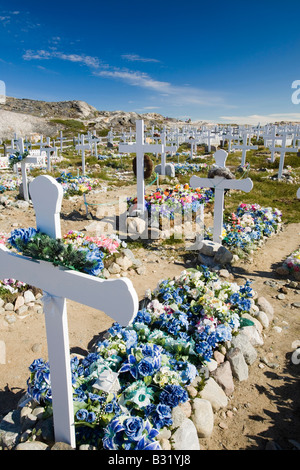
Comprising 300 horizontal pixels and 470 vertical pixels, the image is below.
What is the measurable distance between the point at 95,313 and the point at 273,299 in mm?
3243

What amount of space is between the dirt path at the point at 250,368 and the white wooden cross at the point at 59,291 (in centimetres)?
143

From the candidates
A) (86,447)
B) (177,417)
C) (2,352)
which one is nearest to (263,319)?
(177,417)

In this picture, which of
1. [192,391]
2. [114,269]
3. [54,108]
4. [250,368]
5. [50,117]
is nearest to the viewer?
[192,391]

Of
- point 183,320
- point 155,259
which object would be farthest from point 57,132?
point 183,320

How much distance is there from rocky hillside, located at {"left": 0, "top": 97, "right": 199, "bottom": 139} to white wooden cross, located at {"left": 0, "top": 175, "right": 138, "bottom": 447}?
53.3m

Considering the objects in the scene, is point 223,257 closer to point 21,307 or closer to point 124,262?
point 124,262

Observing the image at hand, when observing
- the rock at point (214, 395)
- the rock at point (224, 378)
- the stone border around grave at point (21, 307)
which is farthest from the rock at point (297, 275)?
the stone border around grave at point (21, 307)

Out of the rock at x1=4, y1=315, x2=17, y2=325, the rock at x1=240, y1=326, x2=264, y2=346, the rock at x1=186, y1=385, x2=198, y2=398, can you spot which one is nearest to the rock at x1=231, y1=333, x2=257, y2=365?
the rock at x1=240, y1=326, x2=264, y2=346

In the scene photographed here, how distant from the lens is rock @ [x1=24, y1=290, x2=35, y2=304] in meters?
5.30

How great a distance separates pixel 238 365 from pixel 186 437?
1258 millimetres

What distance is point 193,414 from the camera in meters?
2.88

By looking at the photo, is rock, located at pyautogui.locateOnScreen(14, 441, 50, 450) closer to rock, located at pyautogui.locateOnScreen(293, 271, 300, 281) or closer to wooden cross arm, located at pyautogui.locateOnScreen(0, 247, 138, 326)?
wooden cross arm, located at pyautogui.locateOnScreen(0, 247, 138, 326)
